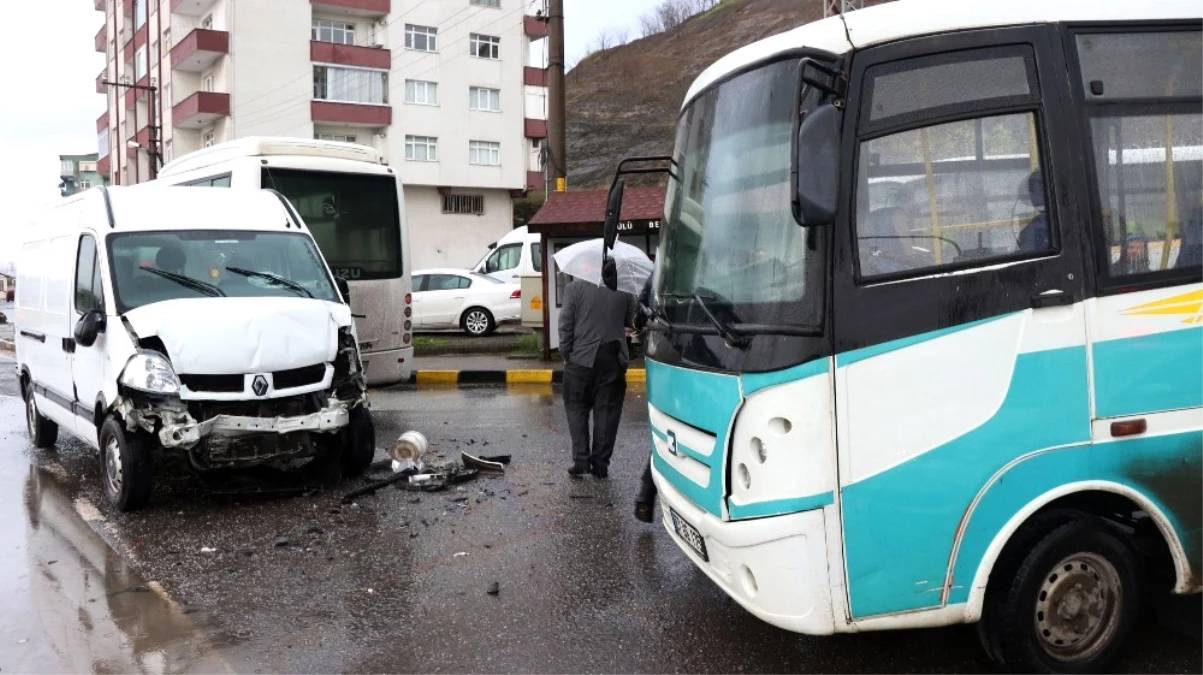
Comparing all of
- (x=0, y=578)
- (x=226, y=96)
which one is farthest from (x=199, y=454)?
(x=226, y=96)

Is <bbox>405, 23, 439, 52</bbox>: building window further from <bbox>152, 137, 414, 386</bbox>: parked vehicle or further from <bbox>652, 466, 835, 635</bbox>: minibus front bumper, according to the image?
<bbox>652, 466, 835, 635</bbox>: minibus front bumper

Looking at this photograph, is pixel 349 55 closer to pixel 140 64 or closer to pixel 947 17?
pixel 140 64

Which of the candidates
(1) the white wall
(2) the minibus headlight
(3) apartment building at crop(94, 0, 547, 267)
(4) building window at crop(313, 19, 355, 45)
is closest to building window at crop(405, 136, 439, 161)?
(3) apartment building at crop(94, 0, 547, 267)

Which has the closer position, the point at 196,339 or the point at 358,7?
the point at 196,339

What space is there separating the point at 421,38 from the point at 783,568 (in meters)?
47.9

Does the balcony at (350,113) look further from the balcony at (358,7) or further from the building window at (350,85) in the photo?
the balcony at (358,7)

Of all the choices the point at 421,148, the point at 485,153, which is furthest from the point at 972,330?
the point at 485,153

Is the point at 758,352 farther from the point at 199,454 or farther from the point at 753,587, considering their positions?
the point at 199,454

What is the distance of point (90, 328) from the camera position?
7.59 m

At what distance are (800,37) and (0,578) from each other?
17.5 ft

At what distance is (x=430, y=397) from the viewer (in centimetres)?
1400

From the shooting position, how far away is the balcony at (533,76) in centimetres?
5091

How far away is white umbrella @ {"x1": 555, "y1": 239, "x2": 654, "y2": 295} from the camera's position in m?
6.96

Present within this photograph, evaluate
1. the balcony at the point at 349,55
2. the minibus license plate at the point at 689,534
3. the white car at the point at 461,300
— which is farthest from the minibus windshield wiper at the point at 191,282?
the balcony at the point at 349,55
